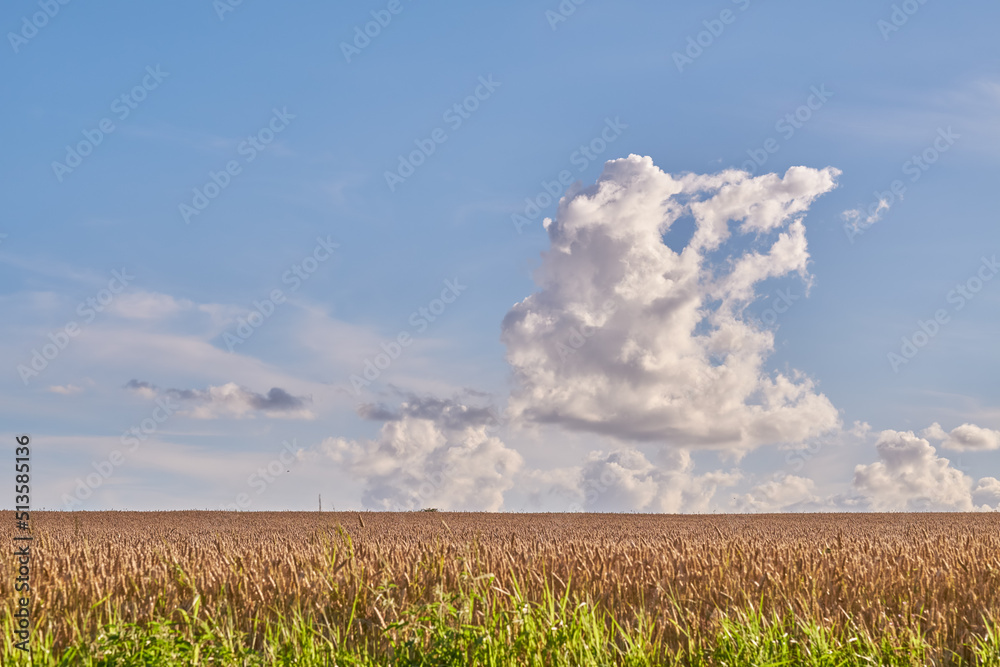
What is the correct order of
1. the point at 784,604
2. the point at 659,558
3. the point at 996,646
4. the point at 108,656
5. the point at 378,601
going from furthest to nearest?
the point at 659,558, the point at 784,604, the point at 378,601, the point at 996,646, the point at 108,656

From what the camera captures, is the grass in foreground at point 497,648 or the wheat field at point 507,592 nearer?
the grass in foreground at point 497,648

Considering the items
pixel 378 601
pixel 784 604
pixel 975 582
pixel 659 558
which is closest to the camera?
pixel 378 601

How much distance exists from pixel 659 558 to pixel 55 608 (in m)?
7.26

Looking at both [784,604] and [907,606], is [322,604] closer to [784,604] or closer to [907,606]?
[784,604]

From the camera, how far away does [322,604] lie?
7.75 metres

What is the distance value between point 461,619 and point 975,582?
718 cm

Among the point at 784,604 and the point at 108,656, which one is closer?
the point at 108,656

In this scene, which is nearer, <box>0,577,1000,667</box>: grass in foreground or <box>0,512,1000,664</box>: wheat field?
<box>0,577,1000,667</box>: grass in foreground

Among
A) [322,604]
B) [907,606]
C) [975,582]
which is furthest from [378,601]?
[975,582]

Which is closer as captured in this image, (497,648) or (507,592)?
(497,648)

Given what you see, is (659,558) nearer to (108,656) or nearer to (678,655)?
(678,655)

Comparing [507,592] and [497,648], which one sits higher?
[507,592]

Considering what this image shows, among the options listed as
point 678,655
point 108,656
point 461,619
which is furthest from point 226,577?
point 678,655

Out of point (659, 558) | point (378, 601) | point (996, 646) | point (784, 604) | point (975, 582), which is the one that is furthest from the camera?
point (659, 558)
